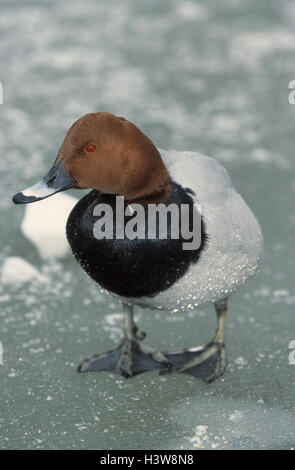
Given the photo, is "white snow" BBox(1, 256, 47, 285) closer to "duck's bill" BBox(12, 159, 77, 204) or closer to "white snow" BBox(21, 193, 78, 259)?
"white snow" BBox(21, 193, 78, 259)

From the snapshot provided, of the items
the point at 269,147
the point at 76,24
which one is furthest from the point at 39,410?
the point at 76,24

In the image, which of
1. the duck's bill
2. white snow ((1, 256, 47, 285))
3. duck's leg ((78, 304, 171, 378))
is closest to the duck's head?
the duck's bill

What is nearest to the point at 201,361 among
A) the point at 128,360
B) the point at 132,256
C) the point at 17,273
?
the point at 128,360

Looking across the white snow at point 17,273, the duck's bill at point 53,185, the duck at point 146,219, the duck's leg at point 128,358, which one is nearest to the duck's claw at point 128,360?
the duck's leg at point 128,358

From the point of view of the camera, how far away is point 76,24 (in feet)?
18.7

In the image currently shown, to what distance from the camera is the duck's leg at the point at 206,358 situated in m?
2.64

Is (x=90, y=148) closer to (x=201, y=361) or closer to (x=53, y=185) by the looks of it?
(x=53, y=185)

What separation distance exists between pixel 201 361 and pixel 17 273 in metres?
1.07

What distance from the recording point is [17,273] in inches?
129

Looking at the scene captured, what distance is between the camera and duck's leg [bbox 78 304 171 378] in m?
2.66

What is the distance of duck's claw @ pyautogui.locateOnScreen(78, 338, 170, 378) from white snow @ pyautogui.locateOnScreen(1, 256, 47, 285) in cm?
68

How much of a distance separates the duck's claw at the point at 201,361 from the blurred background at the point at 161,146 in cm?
4

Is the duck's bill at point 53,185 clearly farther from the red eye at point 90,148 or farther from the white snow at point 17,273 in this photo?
the white snow at point 17,273

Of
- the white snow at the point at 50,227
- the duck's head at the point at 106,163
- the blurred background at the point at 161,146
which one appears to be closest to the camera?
the duck's head at the point at 106,163
